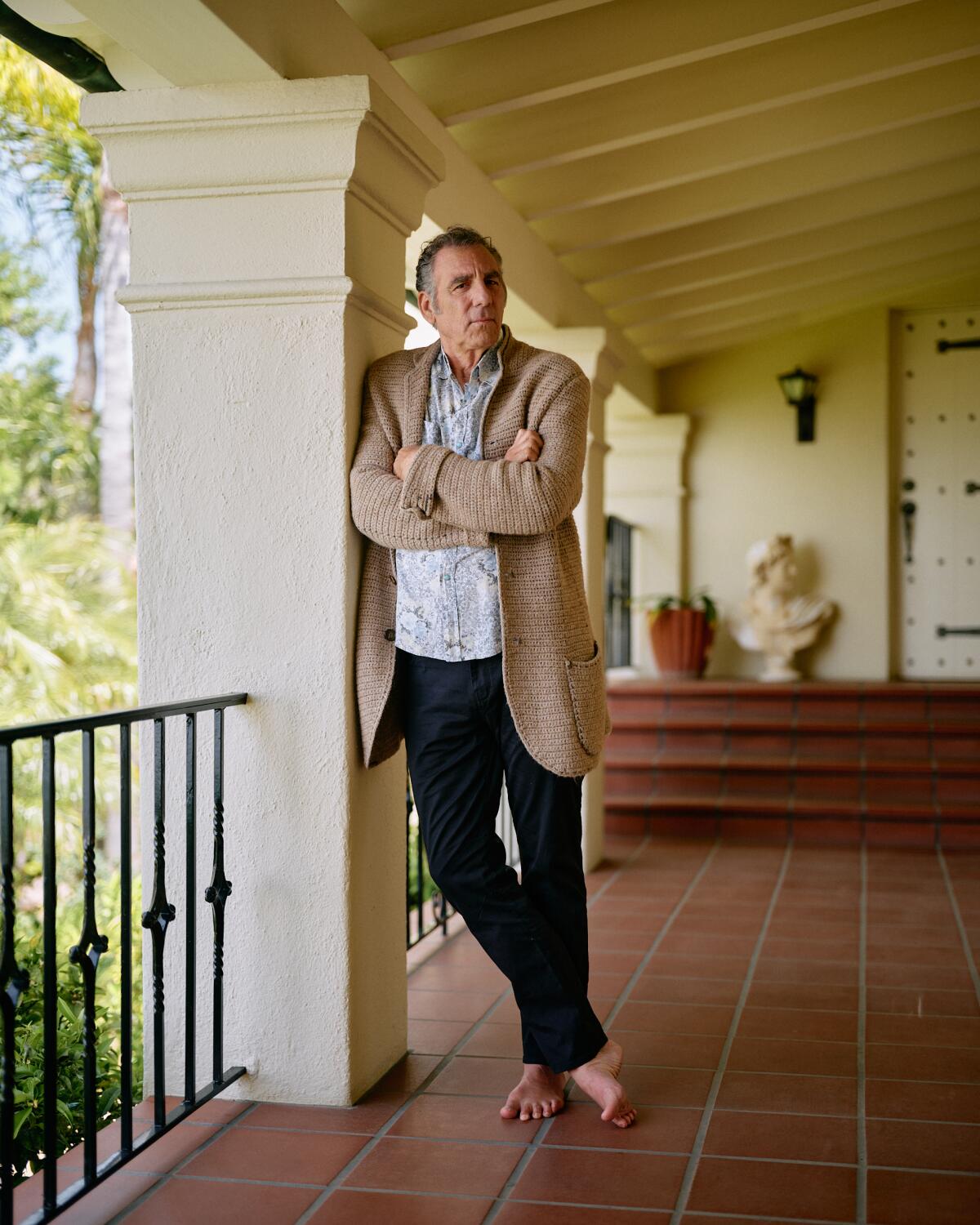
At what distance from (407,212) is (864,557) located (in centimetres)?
551

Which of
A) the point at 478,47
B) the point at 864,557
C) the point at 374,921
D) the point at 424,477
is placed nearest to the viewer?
the point at 424,477

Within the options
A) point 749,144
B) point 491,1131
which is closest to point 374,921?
point 491,1131

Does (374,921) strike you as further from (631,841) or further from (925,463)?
(925,463)

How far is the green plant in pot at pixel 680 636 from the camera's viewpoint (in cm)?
779

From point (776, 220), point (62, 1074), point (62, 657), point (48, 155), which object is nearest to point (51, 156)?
point (48, 155)

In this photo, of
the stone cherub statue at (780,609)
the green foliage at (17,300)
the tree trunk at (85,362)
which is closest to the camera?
the stone cherub statue at (780,609)

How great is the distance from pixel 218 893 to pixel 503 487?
103 cm

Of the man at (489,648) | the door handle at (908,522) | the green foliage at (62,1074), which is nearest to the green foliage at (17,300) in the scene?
the door handle at (908,522)

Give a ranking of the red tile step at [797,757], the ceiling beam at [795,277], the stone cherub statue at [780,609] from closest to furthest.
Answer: the red tile step at [797,757], the ceiling beam at [795,277], the stone cherub statue at [780,609]

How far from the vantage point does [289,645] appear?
2789 mm

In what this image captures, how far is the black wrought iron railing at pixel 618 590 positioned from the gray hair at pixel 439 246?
5.50 meters

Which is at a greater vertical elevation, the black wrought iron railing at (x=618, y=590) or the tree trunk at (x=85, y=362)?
the tree trunk at (x=85, y=362)

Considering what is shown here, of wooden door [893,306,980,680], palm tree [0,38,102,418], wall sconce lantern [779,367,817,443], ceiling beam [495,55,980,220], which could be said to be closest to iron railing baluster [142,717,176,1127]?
ceiling beam [495,55,980,220]

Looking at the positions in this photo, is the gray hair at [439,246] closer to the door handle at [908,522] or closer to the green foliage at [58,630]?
the door handle at [908,522]
